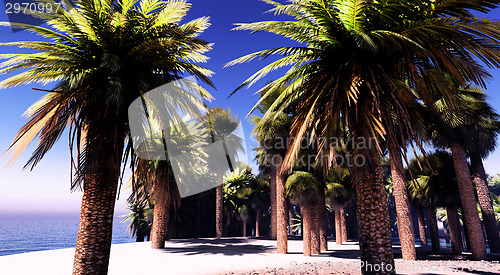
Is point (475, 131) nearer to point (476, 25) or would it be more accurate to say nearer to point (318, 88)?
point (476, 25)

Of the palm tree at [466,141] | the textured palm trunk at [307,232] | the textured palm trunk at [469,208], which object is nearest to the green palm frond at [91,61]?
the textured palm trunk at [307,232]

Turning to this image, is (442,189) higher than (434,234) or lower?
higher

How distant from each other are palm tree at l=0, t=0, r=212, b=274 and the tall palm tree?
3887 millimetres

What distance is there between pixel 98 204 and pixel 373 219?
7.14 metres

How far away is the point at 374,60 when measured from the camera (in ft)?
23.4

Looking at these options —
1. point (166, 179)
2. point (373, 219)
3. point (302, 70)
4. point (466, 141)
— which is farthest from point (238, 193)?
point (373, 219)

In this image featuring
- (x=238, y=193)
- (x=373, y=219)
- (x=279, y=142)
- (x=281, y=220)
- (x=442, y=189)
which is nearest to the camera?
(x=373, y=219)

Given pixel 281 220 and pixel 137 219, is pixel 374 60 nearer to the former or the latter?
pixel 281 220

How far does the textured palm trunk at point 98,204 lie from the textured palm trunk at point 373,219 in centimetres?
661

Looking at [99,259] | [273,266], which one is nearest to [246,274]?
[273,266]

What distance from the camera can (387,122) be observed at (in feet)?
21.0

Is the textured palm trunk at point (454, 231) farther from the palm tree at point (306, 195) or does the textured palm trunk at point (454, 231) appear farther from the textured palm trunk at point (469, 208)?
the palm tree at point (306, 195)

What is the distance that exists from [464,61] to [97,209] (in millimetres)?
10689

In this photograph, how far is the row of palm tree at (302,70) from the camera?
6473mm
